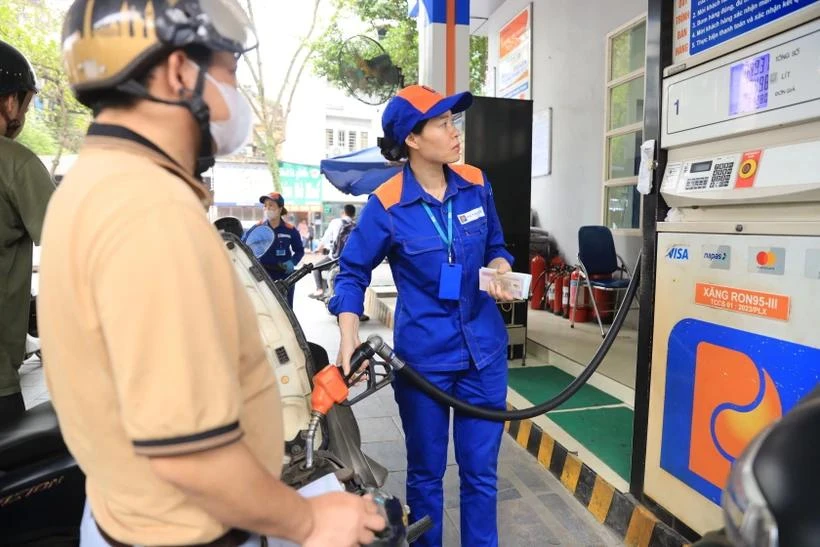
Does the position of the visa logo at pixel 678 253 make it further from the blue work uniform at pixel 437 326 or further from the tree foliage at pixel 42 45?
the tree foliage at pixel 42 45

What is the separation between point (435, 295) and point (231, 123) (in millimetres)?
1353

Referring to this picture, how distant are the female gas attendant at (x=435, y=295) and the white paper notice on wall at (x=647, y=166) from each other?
742 millimetres

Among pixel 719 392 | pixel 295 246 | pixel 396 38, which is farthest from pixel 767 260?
pixel 396 38

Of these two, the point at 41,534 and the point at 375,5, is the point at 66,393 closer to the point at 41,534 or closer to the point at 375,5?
the point at 41,534

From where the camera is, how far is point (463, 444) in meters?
2.26

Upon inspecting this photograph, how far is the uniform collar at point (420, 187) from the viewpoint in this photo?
218cm

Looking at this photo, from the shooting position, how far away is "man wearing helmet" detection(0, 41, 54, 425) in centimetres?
193

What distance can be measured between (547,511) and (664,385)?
3.13 ft

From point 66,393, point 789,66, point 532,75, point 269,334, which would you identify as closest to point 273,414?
point 66,393

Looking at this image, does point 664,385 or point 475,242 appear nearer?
point 475,242

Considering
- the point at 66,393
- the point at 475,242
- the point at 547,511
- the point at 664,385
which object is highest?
the point at 475,242

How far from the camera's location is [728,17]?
209 centimetres

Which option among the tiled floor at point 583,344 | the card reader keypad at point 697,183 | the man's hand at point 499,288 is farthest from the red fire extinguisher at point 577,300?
the man's hand at point 499,288

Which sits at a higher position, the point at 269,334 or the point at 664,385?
the point at 269,334
